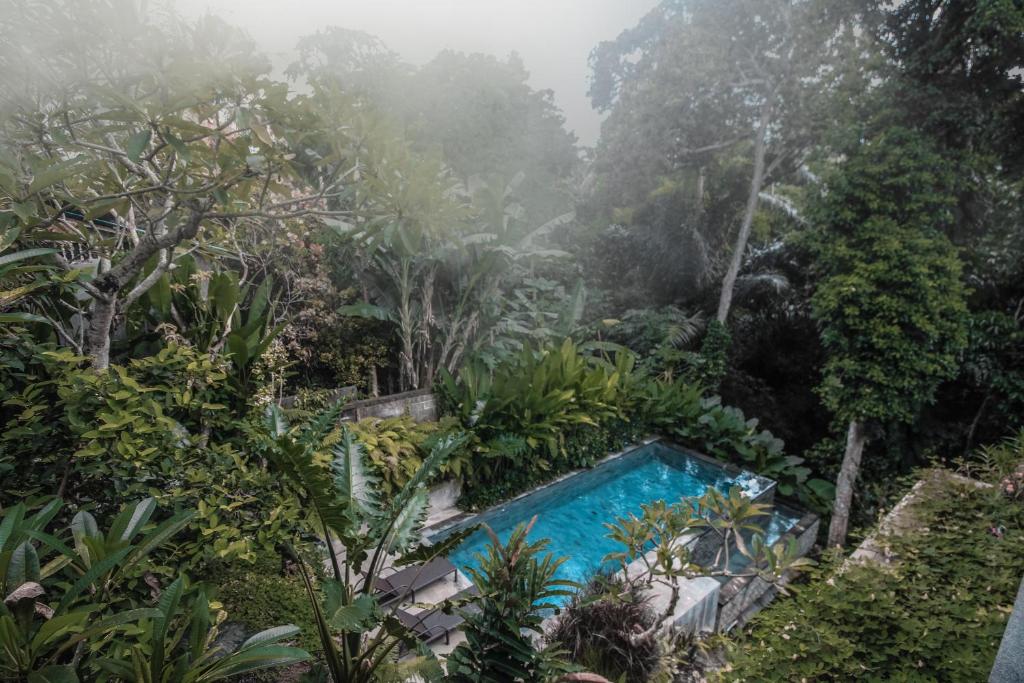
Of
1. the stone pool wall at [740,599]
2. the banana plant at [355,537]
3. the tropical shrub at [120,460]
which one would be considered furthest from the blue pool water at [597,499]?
the tropical shrub at [120,460]

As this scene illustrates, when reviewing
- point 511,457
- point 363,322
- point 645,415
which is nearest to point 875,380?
point 645,415

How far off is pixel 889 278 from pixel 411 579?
16.4 feet

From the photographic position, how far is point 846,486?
504 centimetres

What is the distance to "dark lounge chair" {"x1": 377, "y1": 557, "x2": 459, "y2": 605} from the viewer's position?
2.47m

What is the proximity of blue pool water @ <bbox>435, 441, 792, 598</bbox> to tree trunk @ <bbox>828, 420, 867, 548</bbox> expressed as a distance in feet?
3.31

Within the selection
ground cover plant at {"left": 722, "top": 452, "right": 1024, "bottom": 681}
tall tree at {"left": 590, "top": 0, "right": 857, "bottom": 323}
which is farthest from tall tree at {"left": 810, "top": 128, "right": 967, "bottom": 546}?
tall tree at {"left": 590, "top": 0, "right": 857, "bottom": 323}

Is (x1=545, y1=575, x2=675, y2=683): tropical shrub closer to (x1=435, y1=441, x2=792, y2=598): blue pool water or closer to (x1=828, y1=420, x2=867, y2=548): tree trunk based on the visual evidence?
(x1=435, y1=441, x2=792, y2=598): blue pool water

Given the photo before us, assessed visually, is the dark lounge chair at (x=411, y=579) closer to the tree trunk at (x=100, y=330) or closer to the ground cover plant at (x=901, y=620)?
the ground cover plant at (x=901, y=620)

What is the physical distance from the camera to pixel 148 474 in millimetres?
1741

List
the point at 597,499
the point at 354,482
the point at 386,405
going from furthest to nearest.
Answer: the point at 597,499, the point at 386,405, the point at 354,482

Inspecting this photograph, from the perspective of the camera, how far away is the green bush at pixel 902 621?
152 centimetres

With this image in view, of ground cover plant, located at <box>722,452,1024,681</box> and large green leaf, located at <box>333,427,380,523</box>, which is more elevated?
large green leaf, located at <box>333,427,380,523</box>

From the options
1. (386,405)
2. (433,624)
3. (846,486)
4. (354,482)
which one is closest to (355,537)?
(354,482)

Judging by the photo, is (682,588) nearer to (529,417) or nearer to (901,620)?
(901,620)
